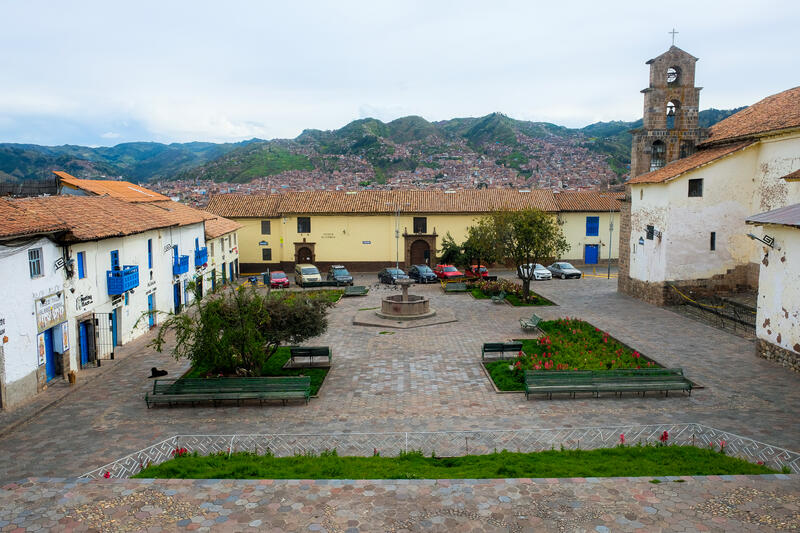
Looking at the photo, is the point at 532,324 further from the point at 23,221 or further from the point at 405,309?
the point at 23,221

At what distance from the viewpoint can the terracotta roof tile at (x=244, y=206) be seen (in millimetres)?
40531

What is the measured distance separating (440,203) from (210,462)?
109ft

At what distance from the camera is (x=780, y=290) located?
51.0 feet

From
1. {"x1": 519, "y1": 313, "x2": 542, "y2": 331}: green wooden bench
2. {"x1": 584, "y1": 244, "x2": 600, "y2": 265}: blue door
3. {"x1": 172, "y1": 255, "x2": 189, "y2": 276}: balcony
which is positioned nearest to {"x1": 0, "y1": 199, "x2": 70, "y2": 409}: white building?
{"x1": 172, "y1": 255, "x2": 189, "y2": 276}: balcony

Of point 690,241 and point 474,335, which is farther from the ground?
point 690,241

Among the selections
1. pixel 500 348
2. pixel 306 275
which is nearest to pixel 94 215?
pixel 500 348

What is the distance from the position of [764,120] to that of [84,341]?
27.4m

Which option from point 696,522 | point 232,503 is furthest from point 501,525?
point 232,503

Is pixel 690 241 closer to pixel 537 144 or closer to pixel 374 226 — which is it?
pixel 374 226

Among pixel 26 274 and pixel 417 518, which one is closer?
pixel 417 518

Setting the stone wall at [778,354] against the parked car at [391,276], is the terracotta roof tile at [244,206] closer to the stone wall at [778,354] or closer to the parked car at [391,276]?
the parked car at [391,276]

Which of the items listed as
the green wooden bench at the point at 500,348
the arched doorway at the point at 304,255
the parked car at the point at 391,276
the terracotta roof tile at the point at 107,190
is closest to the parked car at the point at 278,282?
the parked car at the point at 391,276

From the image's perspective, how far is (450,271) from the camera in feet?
115

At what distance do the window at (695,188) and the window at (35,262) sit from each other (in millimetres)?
23882
